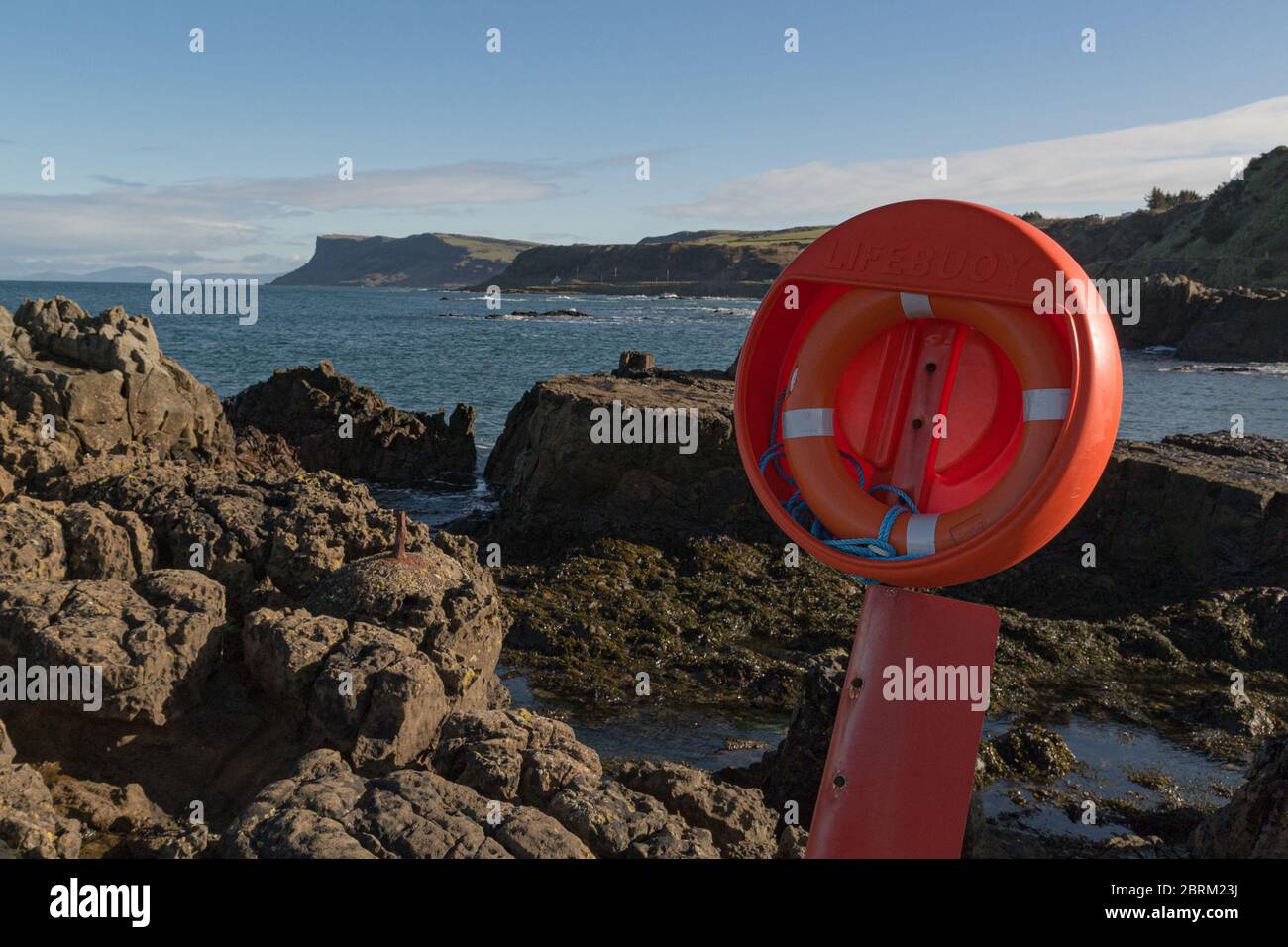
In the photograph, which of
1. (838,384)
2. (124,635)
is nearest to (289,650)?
(124,635)

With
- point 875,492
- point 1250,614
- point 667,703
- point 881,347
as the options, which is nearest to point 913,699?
point 875,492

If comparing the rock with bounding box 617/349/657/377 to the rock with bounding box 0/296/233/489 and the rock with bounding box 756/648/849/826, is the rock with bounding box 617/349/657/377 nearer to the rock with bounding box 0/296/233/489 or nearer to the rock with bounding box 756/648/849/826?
the rock with bounding box 0/296/233/489

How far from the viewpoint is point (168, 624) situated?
6.93 m

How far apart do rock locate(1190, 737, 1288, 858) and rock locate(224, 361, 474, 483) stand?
18712 mm

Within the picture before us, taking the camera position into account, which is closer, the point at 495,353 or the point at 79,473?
the point at 79,473

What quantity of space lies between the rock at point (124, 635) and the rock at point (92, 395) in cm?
792

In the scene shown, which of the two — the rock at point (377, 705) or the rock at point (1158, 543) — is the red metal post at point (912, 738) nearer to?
the rock at point (377, 705)

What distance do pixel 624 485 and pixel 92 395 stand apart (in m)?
8.09

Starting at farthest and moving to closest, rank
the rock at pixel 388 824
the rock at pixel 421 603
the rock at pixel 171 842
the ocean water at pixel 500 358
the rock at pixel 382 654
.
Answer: the ocean water at pixel 500 358, the rock at pixel 421 603, the rock at pixel 382 654, the rock at pixel 171 842, the rock at pixel 388 824

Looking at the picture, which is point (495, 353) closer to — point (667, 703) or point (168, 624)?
point (667, 703)

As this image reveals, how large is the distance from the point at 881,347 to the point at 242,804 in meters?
4.89

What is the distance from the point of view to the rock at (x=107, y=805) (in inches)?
241

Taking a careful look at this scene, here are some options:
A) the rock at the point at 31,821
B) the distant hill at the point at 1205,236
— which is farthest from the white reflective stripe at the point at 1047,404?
the distant hill at the point at 1205,236

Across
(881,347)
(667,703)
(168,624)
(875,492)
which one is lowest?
(667,703)
